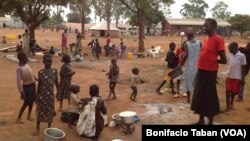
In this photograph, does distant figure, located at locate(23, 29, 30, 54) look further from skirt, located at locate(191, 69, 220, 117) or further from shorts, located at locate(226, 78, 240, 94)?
skirt, located at locate(191, 69, 220, 117)

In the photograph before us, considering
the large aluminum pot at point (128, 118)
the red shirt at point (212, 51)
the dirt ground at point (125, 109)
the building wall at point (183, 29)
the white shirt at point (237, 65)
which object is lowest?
the dirt ground at point (125, 109)

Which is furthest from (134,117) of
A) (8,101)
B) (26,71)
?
(8,101)

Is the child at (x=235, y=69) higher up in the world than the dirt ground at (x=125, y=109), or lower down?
higher up

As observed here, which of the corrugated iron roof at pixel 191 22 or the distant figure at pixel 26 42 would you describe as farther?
the corrugated iron roof at pixel 191 22

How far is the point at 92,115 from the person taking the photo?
6012 mm

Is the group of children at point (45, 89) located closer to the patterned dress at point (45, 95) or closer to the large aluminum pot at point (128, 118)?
the patterned dress at point (45, 95)

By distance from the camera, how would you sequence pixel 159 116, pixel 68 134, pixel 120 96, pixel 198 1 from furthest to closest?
pixel 198 1
pixel 120 96
pixel 159 116
pixel 68 134

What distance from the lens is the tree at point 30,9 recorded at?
816 inches

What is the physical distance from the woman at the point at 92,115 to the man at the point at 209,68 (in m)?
1.82

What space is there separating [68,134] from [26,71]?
153cm

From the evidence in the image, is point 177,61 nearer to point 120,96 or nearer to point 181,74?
point 181,74

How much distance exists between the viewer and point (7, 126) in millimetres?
6742

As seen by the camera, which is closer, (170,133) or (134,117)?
(170,133)

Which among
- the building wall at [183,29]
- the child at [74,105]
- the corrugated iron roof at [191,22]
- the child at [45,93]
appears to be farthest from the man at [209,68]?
the corrugated iron roof at [191,22]
